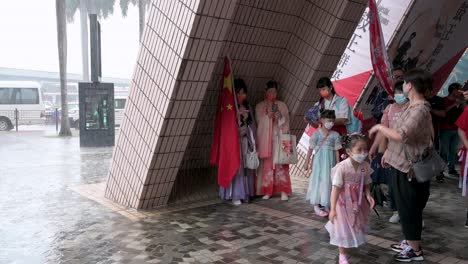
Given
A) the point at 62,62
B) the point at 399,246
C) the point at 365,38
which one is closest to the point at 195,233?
the point at 399,246

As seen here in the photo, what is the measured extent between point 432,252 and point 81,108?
11227mm

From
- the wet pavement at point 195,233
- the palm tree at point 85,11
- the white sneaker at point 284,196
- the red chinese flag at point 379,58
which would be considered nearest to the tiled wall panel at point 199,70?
the wet pavement at point 195,233

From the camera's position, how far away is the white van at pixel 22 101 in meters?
21.9

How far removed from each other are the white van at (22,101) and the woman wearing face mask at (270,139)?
1922 cm

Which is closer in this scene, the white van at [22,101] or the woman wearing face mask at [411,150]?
the woman wearing face mask at [411,150]

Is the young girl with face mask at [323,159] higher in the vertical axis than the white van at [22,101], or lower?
lower

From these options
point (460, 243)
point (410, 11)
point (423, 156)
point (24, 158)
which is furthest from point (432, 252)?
point (24, 158)

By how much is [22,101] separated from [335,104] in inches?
834

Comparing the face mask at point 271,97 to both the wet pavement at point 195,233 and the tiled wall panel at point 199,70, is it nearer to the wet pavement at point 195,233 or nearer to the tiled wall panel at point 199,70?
the tiled wall panel at point 199,70

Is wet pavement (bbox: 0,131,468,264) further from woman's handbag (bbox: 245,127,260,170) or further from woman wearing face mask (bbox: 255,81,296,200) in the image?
woman's handbag (bbox: 245,127,260,170)

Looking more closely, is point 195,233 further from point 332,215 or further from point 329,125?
point 329,125

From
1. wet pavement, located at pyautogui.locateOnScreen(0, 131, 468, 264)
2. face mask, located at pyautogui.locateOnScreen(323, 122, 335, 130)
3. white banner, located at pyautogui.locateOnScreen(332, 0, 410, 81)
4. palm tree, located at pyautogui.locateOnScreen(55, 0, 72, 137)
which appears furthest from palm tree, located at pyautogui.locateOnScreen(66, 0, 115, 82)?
face mask, located at pyautogui.locateOnScreen(323, 122, 335, 130)

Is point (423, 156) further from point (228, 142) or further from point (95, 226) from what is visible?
point (95, 226)

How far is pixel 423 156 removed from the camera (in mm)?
3641
